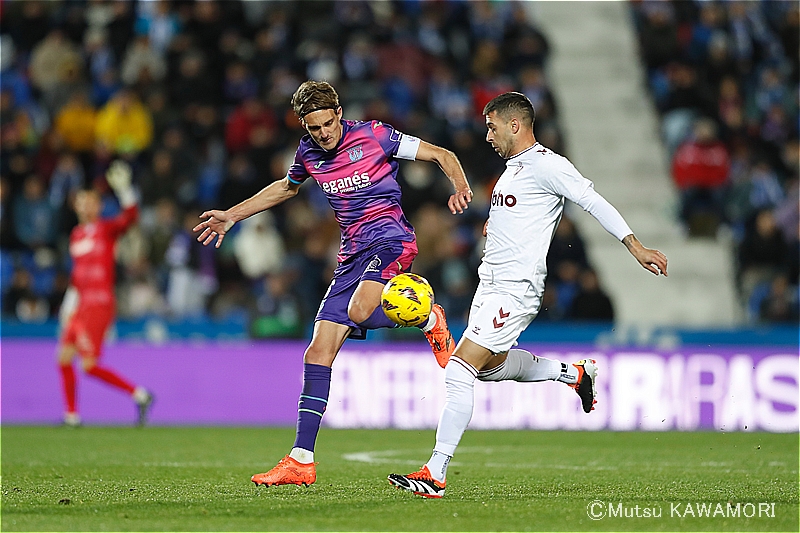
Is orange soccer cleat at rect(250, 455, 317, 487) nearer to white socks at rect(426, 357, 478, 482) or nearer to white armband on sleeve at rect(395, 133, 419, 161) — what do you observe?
white socks at rect(426, 357, 478, 482)

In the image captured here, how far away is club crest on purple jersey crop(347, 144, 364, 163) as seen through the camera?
7559mm

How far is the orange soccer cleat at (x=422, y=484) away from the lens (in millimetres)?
6656

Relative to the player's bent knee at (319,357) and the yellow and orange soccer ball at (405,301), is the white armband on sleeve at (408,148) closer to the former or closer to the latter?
the yellow and orange soccer ball at (405,301)

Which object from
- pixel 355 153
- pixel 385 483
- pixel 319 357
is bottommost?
pixel 385 483

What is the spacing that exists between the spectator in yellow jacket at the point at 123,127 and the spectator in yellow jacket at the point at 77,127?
135 millimetres

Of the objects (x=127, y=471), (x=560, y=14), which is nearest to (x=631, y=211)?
(x=560, y=14)

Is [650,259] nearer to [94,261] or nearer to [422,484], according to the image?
[422,484]

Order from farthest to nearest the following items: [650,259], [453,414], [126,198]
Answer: [126,198] < [453,414] < [650,259]

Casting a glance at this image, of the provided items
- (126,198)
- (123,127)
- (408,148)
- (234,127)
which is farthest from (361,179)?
(123,127)

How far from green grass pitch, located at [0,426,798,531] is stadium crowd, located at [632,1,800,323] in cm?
437

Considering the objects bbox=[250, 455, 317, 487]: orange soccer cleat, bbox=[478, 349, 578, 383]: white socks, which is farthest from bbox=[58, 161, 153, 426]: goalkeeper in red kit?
bbox=[478, 349, 578, 383]: white socks

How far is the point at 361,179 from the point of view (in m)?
7.56

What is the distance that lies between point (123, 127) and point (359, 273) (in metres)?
10.7

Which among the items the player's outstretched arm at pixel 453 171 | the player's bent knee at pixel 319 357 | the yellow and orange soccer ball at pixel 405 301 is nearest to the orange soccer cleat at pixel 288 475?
the player's bent knee at pixel 319 357
